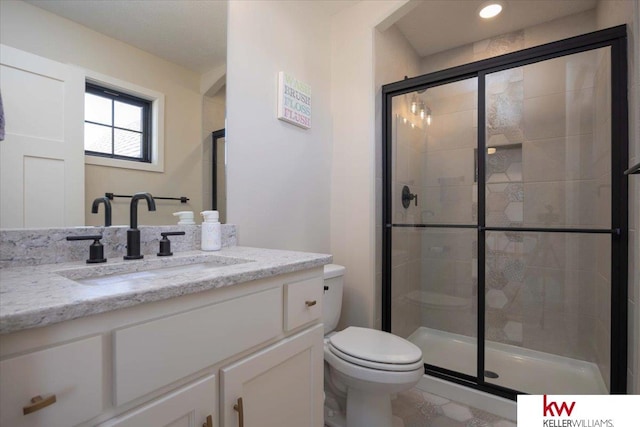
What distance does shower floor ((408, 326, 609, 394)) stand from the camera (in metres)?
1.75

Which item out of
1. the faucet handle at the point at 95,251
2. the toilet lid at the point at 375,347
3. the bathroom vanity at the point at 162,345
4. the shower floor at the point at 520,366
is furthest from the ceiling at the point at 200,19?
the shower floor at the point at 520,366

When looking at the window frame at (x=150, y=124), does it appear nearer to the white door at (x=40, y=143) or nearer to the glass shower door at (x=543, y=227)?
the white door at (x=40, y=143)

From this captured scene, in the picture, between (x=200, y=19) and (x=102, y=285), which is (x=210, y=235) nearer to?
(x=102, y=285)

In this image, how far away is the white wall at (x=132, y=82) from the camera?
2.95 ft

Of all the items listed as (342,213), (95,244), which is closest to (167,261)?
(95,244)

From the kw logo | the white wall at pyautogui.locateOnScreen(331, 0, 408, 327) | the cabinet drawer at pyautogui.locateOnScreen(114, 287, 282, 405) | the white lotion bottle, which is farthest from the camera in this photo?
the white wall at pyautogui.locateOnScreen(331, 0, 408, 327)

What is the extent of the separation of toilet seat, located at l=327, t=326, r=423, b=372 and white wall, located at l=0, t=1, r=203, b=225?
0.91m

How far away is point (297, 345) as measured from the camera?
0.92m

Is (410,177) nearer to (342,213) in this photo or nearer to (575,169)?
(342,213)

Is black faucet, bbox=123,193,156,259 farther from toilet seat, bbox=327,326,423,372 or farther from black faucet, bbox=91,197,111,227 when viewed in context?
toilet seat, bbox=327,326,423,372

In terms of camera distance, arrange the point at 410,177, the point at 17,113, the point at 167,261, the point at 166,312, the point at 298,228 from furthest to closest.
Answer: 1. the point at 410,177
2. the point at 298,228
3. the point at 167,261
4. the point at 17,113
5. the point at 166,312

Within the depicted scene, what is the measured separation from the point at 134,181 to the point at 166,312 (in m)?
0.70

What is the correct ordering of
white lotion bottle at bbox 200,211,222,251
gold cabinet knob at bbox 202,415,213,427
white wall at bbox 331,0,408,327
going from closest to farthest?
gold cabinet knob at bbox 202,415,213,427
white lotion bottle at bbox 200,211,222,251
white wall at bbox 331,0,408,327

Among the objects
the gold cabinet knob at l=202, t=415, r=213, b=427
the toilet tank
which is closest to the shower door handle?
the toilet tank
